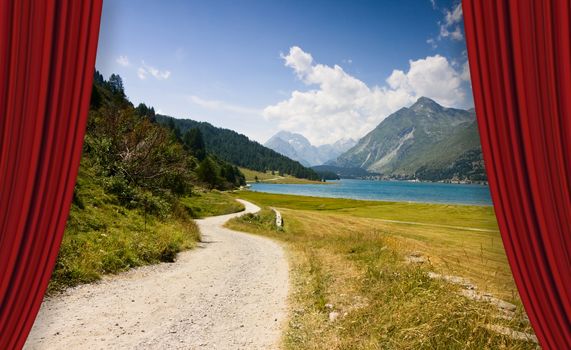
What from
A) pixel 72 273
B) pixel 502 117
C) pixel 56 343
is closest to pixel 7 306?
pixel 56 343

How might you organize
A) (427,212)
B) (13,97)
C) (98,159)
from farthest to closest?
(427,212)
(98,159)
(13,97)

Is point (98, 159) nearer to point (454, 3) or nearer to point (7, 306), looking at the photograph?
point (7, 306)

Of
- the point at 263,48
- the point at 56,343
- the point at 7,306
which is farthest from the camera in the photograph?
the point at 263,48

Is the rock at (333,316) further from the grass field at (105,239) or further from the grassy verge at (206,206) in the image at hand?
the grassy verge at (206,206)

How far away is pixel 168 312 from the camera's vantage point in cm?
581

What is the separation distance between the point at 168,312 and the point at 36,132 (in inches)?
156

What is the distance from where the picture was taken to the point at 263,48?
6156 mm

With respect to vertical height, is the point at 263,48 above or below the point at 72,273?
above

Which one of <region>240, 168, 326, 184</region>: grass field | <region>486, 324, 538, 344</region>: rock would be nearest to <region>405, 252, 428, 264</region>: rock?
<region>486, 324, 538, 344</region>: rock

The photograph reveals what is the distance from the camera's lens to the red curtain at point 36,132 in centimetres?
296

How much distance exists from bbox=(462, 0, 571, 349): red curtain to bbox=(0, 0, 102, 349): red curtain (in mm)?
3870

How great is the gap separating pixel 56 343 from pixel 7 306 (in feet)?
5.57

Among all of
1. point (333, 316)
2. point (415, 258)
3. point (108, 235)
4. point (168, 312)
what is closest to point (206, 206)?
point (108, 235)

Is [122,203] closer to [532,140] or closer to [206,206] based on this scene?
[532,140]
